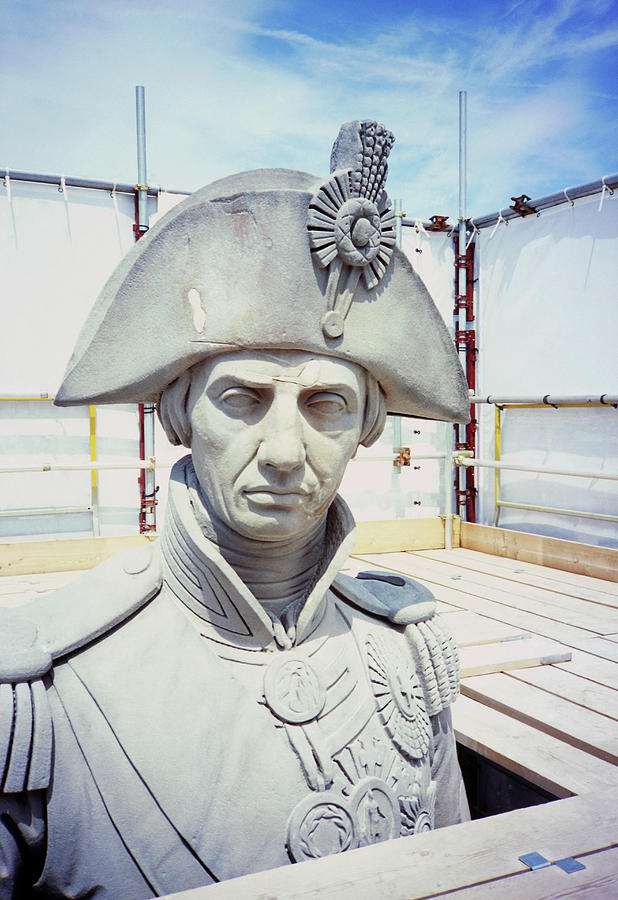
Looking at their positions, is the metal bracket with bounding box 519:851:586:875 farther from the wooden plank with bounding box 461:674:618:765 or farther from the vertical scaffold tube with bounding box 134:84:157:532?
the vertical scaffold tube with bounding box 134:84:157:532

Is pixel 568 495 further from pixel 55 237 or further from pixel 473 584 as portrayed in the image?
pixel 55 237

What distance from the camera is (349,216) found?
1.18m

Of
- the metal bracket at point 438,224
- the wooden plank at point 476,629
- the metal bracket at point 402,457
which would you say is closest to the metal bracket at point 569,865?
the wooden plank at point 476,629

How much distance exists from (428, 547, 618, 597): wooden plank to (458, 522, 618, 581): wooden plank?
3 cm

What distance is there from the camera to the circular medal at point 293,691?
1.26 metres

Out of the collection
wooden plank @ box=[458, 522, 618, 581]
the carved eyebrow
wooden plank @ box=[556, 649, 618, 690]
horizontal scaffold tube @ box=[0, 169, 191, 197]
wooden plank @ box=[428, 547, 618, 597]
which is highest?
horizontal scaffold tube @ box=[0, 169, 191, 197]

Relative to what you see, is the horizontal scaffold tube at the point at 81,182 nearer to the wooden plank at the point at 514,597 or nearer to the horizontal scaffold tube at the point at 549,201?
the horizontal scaffold tube at the point at 549,201

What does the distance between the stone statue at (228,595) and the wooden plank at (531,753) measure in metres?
0.50

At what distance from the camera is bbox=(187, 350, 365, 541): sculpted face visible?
1177mm

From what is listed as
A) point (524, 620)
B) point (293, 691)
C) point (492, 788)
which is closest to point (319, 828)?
point (293, 691)

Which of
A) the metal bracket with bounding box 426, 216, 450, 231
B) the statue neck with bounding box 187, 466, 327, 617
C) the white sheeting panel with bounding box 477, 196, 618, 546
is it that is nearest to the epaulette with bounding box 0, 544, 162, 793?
the statue neck with bounding box 187, 466, 327, 617

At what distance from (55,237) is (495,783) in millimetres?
3362

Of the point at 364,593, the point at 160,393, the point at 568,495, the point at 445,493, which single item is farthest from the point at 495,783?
the point at 445,493

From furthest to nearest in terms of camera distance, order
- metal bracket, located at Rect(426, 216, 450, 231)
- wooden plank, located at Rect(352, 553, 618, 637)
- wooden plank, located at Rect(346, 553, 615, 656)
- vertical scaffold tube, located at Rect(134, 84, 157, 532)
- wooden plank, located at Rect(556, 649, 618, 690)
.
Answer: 1. metal bracket, located at Rect(426, 216, 450, 231)
2. vertical scaffold tube, located at Rect(134, 84, 157, 532)
3. wooden plank, located at Rect(352, 553, 618, 637)
4. wooden plank, located at Rect(346, 553, 615, 656)
5. wooden plank, located at Rect(556, 649, 618, 690)
